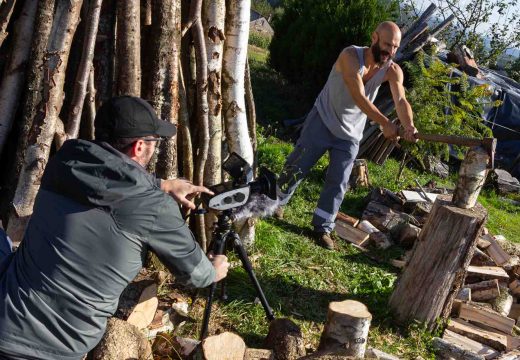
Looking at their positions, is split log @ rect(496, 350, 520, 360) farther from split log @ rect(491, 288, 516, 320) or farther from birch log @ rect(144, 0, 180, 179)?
birch log @ rect(144, 0, 180, 179)

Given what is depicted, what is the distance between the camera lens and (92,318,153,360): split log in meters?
3.04

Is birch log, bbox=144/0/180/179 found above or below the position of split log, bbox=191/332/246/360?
above

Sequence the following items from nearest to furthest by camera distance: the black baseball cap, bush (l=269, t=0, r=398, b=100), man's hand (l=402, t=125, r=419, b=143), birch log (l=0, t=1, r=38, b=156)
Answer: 1. the black baseball cap
2. birch log (l=0, t=1, r=38, b=156)
3. man's hand (l=402, t=125, r=419, b=143)
4. bush (l=269, t=0, r=398, b=100)

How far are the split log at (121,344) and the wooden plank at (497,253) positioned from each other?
404 centimetres

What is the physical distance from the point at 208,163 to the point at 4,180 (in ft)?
4.95

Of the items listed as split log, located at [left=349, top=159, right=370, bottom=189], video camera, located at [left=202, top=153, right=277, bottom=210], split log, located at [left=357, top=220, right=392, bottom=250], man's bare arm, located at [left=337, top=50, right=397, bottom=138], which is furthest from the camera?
split log, located at [left=349, top=159, right=370, bottom=189]

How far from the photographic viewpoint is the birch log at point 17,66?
3.86m

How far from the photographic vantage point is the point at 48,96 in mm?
3793

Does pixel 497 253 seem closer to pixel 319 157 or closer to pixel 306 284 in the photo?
pixel 319 157

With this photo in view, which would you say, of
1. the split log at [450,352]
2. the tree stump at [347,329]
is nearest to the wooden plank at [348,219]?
the split log at [450,352]

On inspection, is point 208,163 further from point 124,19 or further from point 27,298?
point 27,298

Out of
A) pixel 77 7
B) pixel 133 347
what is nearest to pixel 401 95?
pixel 77 7

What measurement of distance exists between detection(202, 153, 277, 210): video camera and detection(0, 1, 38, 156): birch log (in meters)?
1.63

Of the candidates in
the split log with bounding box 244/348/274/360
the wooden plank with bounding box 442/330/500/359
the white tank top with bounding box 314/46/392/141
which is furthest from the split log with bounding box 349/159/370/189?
the split log with bounding box 244/348/274/360
